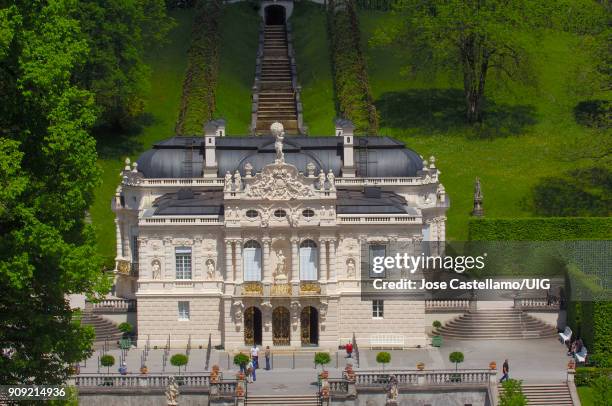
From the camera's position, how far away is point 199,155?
334 ft

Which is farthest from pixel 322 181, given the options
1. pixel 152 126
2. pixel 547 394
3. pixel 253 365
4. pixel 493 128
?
pixel 152 126

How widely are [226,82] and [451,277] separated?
139ft

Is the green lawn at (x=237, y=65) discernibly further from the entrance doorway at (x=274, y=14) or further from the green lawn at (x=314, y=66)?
the green lawn at (x=314, y=66)

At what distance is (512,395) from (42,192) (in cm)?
2690

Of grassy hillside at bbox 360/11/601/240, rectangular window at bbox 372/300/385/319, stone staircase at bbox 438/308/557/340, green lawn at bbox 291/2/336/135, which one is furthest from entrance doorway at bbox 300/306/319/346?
green lawn at bbox 291/2/336/135

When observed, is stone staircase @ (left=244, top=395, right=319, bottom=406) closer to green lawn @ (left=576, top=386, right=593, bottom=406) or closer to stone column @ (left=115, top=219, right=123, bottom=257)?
green lawn @ (left=576, top=386, right=593, bottom=406)

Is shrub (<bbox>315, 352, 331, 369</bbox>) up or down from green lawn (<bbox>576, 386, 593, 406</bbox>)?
up

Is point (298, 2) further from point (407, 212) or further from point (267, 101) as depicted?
point (407, 212)

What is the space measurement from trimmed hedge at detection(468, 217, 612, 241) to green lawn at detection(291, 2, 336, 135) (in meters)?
24.9

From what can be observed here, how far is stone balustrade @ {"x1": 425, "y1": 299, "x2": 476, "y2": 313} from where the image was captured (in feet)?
317

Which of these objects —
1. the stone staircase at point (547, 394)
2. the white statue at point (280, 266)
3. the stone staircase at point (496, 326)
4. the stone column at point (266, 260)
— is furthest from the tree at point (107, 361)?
the stone staircase at point (547, 394)

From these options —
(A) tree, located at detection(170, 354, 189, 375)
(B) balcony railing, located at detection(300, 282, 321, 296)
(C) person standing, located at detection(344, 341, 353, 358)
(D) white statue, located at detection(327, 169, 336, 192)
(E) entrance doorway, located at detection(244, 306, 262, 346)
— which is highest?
(D) white statue, located at detection(327, 169, 336, 192)

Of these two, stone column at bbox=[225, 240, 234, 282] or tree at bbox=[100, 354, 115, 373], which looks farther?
stone column at bbox=[225, 240, 234, 282]

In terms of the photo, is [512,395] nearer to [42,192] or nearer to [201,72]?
[42,192]
